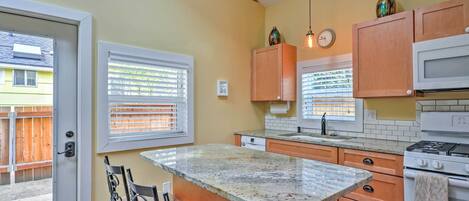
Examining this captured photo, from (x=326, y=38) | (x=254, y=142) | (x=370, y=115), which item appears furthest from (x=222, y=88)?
(x=370, y=115)

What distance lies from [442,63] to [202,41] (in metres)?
2.40

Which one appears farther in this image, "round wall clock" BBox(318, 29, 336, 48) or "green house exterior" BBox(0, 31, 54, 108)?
"round wall clock" BBox(318, 29, 336, 48)

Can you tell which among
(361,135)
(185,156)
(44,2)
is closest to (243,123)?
(361,135)

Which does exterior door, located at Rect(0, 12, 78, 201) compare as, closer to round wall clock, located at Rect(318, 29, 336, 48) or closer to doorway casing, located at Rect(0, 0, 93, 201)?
doorway casing, located at Rect(0, 0, 93, 201)

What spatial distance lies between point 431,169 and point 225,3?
114 inches

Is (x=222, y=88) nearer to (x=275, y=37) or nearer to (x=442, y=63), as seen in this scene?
(x=275, y=37)

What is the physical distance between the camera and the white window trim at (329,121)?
2961 mm

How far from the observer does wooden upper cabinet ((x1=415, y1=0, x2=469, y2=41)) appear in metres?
2.02

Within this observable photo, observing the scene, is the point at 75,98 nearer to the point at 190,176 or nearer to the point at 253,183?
the point at 190,176

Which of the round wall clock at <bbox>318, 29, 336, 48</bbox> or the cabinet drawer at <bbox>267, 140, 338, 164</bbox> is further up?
the round wall clock at <bbox>318, 29, 336, 48</bbox>

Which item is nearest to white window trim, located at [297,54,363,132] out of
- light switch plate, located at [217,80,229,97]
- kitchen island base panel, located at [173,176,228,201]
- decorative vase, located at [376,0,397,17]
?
decorative vase, located at [376,0,397,17]

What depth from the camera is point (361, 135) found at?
2930 mm

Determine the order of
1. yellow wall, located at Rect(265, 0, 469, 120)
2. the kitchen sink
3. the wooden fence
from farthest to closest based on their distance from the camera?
the kitchen sink, yellow wall, located at Rect(265, 0, 469, 120), the wooden fence

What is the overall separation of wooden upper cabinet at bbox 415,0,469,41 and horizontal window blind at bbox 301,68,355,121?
0.89 m
